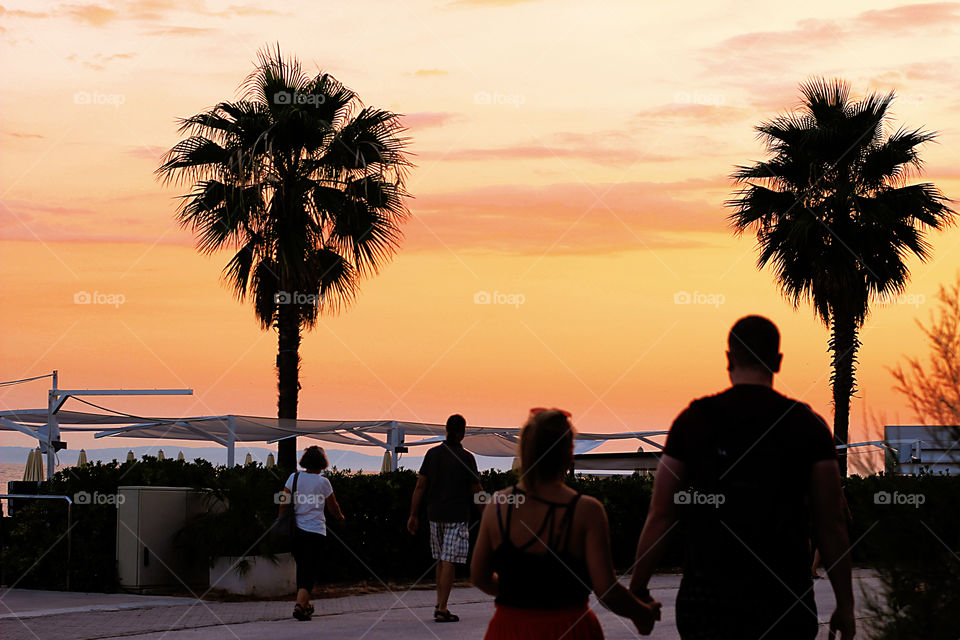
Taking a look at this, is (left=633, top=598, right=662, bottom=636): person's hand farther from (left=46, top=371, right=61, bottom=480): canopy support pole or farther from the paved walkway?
(left=46, top=371, right=61, bottom=480): canopy support pole

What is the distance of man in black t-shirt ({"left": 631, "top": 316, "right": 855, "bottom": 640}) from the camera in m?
4.46

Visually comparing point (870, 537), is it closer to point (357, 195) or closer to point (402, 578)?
point (402, 578)

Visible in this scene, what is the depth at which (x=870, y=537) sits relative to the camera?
251 inches

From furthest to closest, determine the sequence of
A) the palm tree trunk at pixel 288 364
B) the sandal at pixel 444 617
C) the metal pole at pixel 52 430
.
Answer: the palm tree trunk at pixel 288 364 → the metal pole at pixel 52 430 → the sandal at pixel 444 617

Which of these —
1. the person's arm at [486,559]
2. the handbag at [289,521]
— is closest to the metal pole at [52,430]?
the handbag at [289,521]

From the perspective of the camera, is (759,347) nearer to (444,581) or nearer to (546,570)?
(546,570)

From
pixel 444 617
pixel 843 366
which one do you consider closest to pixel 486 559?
pixel 444 617

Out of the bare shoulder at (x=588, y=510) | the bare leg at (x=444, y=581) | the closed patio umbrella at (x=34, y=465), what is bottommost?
the bare leg at (x=444, y=581)

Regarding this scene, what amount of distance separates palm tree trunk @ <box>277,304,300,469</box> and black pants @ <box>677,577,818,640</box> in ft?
70.8

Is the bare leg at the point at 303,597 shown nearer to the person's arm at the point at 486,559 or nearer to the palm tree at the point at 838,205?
the person's arm at the point at 486,559

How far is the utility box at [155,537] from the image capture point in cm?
1355

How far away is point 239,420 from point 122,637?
11867 millimetres

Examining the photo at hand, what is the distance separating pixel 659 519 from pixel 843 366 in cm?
2746

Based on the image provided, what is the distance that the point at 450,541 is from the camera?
1150 cm
